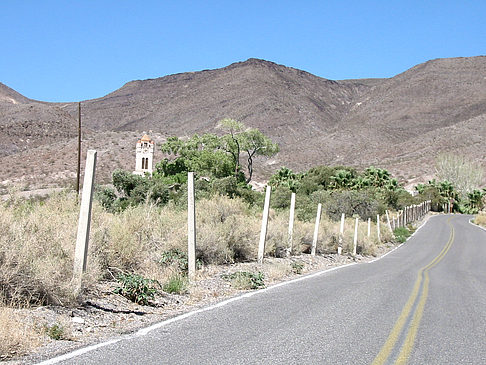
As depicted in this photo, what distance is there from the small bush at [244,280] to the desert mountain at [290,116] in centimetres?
6154

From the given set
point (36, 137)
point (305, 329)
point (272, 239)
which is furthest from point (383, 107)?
point (305, 329)

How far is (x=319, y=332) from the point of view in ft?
24.1

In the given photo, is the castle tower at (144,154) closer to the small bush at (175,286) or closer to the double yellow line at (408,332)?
the double yellow line at (408,332)

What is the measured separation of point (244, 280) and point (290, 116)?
12965 cm

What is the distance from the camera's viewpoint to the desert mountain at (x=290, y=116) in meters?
91.9

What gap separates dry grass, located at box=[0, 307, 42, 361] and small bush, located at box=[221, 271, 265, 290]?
6065mm

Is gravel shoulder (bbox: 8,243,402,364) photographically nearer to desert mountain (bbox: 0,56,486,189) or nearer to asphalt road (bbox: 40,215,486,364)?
asphalt road (bbox: 40,215,486,364)

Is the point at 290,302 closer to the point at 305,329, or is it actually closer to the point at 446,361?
the point at 305,329

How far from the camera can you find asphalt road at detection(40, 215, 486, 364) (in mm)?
5965

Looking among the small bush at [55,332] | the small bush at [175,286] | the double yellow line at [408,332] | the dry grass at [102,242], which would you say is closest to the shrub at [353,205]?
the dry grass at [102,242]

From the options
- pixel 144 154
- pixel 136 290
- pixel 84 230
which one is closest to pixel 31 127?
pixel 144 154

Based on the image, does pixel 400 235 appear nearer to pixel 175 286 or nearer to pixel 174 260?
pixel 174 260

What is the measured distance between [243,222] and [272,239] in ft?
5.72

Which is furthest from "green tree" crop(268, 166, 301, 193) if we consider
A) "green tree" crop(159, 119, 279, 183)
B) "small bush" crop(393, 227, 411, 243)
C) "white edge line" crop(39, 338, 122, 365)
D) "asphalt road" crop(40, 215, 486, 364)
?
"white edge line" crop(39, 338, 122, 365)
